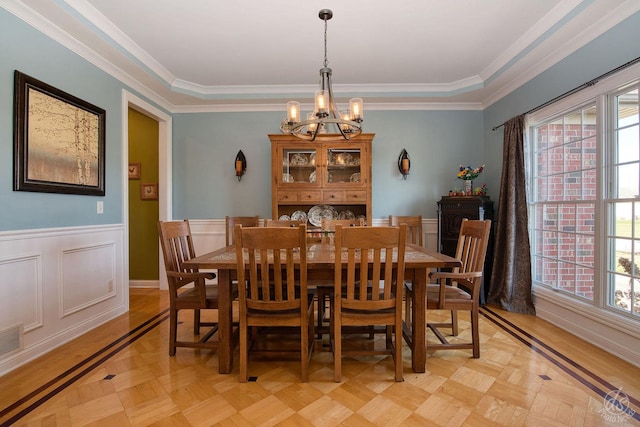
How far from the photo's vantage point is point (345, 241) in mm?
1625

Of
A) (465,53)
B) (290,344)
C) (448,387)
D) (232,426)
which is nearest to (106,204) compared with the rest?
(290,344)

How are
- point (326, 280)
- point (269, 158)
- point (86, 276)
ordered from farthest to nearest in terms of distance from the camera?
point (269, 158) → point (86, 276) → point (326, 280)

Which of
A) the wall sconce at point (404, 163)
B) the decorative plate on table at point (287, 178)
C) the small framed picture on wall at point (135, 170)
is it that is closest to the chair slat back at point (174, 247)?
the decorative plate on table at point (287, 178)

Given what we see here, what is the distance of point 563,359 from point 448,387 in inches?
38.8

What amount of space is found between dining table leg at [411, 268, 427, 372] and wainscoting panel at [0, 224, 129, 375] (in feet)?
8.70

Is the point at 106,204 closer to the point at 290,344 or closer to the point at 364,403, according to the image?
the point at 290,344

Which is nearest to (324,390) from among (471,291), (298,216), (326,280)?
(326,280)

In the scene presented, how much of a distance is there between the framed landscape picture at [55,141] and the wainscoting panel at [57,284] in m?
0.37

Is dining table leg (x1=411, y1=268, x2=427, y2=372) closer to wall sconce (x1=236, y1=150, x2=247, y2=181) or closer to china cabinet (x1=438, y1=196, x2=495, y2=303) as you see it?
china cabinet (x1=438, y1=196, x2=495, y2=303)

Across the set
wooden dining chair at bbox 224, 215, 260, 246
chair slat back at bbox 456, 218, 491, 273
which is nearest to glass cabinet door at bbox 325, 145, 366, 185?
wooden dining chair at bbox 224, 215, 260, 246

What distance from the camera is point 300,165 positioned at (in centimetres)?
376

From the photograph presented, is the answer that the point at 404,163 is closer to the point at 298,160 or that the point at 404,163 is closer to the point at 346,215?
the point at 346,215

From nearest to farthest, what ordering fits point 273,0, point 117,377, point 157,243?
point 117,377
point 273,0
point 157,243

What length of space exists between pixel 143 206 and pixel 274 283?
3.30 meters
